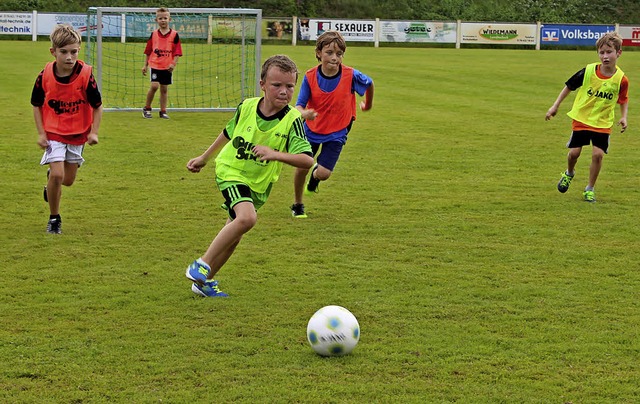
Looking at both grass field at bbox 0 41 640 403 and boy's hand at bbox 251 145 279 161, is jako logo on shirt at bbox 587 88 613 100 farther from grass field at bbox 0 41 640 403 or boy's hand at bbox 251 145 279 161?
boy's hand at bbox 251 145 279 161

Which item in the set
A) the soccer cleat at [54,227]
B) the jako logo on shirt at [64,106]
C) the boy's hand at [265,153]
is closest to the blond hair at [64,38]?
the jako logo on shirt at [64,106]

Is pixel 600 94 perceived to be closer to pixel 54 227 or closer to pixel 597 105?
pixel 597 105

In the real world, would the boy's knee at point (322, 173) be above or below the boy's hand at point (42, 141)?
below

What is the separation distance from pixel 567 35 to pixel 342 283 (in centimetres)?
4076

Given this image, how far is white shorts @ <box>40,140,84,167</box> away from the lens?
8141mm

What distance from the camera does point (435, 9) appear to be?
5169 centimetres

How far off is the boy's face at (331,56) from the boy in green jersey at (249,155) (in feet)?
8.66

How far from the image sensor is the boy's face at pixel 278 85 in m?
6.09

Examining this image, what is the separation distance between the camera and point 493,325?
5.95 m

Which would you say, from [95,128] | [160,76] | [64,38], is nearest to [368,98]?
[95,128]

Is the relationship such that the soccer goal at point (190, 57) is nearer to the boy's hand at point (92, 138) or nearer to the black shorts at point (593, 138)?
the black shorts at point (593, 138)

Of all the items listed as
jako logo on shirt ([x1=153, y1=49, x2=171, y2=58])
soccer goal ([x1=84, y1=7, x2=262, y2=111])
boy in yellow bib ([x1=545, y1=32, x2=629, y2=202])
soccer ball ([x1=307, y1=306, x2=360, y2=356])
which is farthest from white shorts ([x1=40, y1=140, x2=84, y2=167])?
soccer goal ([x1=84, y1=7, x2=262, y2=111])

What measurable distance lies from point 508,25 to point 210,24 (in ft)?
79.4

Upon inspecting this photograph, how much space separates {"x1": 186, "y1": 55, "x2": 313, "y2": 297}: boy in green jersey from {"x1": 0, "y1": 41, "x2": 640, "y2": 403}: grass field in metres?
0.39
